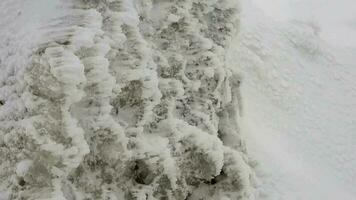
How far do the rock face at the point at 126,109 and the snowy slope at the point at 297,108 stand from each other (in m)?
1.31

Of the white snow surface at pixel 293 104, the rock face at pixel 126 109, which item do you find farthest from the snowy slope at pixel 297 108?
the rock face at pixel 126 109

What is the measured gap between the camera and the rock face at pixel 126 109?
3.08 metres

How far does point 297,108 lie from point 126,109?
15.3ft

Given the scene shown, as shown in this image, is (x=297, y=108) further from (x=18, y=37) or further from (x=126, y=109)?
(x=18, y=37)

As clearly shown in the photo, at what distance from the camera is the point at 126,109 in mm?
3643

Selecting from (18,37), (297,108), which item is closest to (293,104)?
(297,108)

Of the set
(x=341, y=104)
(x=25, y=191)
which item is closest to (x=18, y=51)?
(x=25, y=191)

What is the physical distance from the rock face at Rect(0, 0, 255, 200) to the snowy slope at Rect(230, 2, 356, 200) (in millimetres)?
1307

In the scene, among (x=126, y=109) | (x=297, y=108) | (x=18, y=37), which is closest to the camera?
(x=18, y=37)

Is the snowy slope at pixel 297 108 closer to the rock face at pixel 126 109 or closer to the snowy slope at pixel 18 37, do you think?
the rock face at pixel 126 109

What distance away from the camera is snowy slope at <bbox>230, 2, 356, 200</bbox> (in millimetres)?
6016

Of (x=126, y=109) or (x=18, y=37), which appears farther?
(x=126, y=109)

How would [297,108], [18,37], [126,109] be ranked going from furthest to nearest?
[297,108] < [126,109] < [18,37]

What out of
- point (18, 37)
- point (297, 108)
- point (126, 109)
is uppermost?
point (18, 37)
